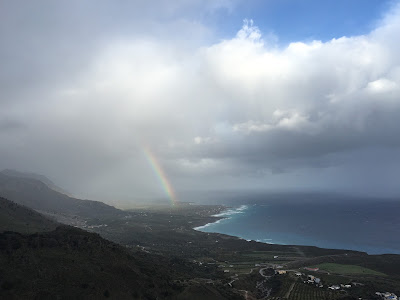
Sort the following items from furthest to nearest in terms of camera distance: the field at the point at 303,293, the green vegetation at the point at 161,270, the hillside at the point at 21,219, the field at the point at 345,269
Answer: the field at the point at 345,269 < the hillside at the point at 21,219 < the field at the point at 303,293 < the green vegetation at the point at 161,270

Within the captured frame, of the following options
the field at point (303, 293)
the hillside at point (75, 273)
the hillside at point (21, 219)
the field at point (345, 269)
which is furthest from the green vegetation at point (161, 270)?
the hillside at point (21, 219)

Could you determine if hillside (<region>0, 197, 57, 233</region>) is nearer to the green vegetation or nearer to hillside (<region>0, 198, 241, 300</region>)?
the green vegetation

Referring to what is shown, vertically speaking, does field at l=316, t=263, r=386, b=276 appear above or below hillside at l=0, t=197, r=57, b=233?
below

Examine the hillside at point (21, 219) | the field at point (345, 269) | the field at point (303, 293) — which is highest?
the hillside at point (21, 219)

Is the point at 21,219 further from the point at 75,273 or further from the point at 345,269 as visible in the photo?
the point at 345,269

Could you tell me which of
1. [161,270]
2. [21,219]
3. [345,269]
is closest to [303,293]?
[161,270]

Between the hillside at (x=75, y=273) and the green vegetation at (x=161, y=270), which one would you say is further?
the green vegetation at (x=161, y=270)

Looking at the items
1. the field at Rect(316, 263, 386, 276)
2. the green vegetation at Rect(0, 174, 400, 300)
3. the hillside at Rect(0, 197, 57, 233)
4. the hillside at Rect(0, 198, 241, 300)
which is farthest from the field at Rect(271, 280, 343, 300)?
the hillside at Rect(0, 197, 57, 233)

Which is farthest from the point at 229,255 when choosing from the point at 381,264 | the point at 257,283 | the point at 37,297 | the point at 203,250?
the point at 37,297

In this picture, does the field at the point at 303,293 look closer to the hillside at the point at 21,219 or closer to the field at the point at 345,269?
the field at the point at 345,269
